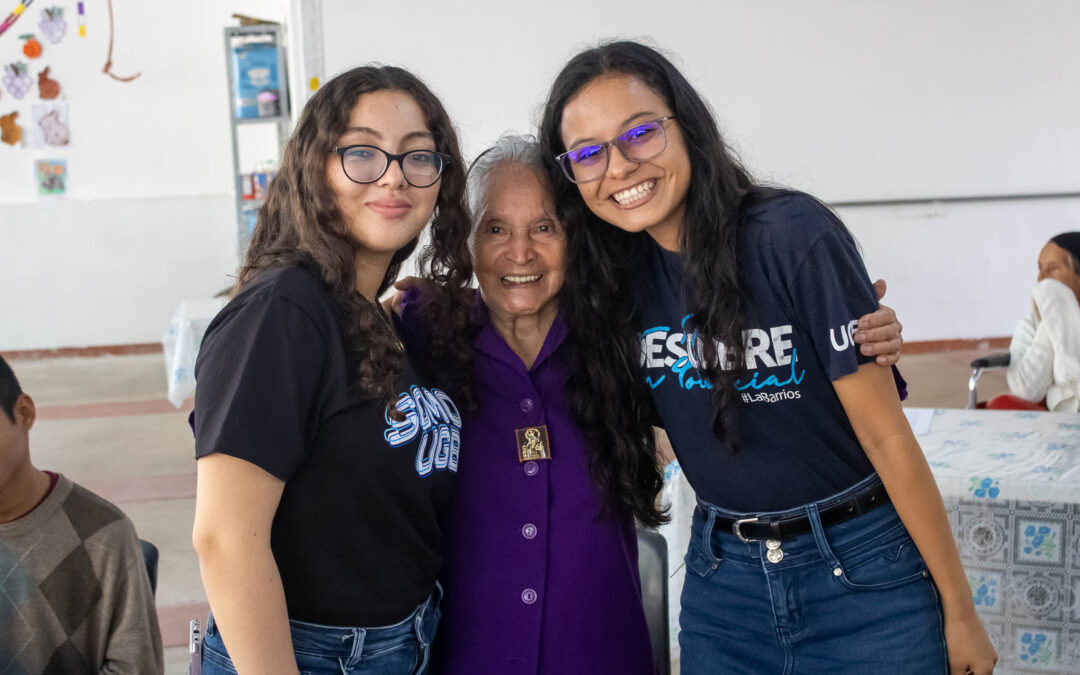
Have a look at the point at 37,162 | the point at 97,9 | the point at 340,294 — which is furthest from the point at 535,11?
the point at 340,294

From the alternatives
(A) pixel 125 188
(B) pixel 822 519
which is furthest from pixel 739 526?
(A) pixel 125 188

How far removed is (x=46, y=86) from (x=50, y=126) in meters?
0.33

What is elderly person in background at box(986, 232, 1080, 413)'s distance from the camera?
347cm

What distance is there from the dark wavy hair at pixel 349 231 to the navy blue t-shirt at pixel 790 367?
42cm

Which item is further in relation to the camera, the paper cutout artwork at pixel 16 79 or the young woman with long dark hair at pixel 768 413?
the paper cutout artwork at pixel 16 79

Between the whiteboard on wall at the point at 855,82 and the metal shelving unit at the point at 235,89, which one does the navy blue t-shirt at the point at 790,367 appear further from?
the metal shelving unit at the point at 235,89

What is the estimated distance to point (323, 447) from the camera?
3.98 ft

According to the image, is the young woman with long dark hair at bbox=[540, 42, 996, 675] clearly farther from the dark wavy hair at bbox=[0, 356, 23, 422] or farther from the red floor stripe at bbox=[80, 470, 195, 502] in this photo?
Answer: the red floor stripe at bbox=[80, 470, 195, 502]

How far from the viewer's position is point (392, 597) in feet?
4.27

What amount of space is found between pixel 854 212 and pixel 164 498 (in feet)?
16.3

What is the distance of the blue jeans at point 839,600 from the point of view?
133cm

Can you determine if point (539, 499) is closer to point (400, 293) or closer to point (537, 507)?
point (537, 507)

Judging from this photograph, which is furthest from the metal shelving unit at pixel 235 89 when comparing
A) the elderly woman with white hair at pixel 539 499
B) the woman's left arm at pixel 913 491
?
the woman's left arm at pixel 913 491

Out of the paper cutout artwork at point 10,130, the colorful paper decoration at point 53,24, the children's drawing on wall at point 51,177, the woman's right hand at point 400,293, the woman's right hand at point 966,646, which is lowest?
the woman's right hand at point 966,646
